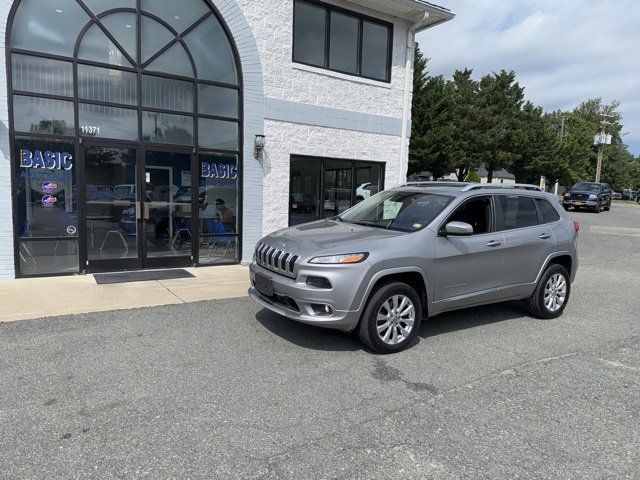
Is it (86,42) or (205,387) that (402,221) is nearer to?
(205,387)

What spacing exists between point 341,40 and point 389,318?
315 inches

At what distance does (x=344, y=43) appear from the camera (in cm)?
1072

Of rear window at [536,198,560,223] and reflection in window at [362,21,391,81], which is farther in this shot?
reflection in window at [362,21,391,81]

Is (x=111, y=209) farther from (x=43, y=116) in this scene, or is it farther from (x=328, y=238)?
(x=328, y=238)

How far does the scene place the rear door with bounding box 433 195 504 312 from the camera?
521cm

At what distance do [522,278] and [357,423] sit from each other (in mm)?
3611

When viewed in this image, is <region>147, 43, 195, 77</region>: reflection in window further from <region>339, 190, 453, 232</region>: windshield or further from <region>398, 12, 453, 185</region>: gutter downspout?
<region>398, 12, 453, 185</region>: gutter downspout

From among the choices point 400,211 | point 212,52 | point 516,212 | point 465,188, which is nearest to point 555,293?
point 516,212

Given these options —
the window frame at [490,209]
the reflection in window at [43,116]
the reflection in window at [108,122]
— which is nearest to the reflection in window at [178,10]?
the reflection in window at [108,122]

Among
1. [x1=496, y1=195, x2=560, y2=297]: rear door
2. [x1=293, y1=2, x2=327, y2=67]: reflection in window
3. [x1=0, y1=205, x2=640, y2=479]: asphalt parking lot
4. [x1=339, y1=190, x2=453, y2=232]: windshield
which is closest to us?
[x1=0, y1=205, x2=640, y2=479]: asphalt parking lot

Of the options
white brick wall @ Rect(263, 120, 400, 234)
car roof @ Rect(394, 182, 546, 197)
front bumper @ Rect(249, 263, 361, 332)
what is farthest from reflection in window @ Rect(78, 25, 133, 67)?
front bumper @ Rect(249, 263, 361, 332)

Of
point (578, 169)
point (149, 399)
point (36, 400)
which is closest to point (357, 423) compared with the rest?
point (149, 399)

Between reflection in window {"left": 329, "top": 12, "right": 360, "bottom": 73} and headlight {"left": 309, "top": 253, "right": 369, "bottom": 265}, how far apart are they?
725 centimetres

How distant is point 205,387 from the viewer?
3977 mm
